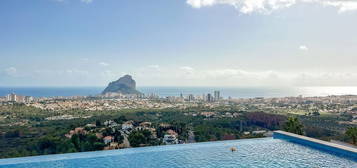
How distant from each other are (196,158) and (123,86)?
123 meters

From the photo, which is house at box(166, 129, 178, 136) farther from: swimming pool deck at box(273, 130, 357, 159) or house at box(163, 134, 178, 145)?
swimming pool deck at box(273, 130, 357, 159)

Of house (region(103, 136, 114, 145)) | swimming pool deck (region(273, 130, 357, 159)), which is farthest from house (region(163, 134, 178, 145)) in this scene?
swimming pool deck (region(273, 130, 357, 159))

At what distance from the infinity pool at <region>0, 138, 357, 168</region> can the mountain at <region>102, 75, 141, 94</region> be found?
117 meters

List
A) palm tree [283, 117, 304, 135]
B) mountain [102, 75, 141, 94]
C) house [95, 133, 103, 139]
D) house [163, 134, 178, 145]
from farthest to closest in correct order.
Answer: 1. mountain [102, 75, 141, 94]
2. palm tree [283, 117, 304, 135]
3. house [163, 134, 178, 145]
4. house [95, 133, 103, 139]

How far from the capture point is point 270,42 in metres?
23.8

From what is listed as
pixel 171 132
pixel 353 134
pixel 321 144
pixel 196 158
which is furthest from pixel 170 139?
pixel 353 134

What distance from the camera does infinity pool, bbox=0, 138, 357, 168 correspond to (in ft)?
31.8

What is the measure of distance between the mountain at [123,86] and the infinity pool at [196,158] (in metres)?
117

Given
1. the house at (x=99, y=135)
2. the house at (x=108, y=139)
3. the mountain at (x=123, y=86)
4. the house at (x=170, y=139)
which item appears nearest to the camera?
the house at (x=108, y=139)

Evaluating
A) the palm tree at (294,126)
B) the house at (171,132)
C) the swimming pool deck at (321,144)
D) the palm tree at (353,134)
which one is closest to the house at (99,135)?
the house at (171,132)

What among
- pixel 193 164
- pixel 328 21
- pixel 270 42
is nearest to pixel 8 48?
pixel 270 42

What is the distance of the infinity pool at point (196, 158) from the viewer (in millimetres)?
9703

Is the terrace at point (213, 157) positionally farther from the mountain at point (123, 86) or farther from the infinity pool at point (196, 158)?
the mountain at point (123, 86)

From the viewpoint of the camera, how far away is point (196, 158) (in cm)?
1051
